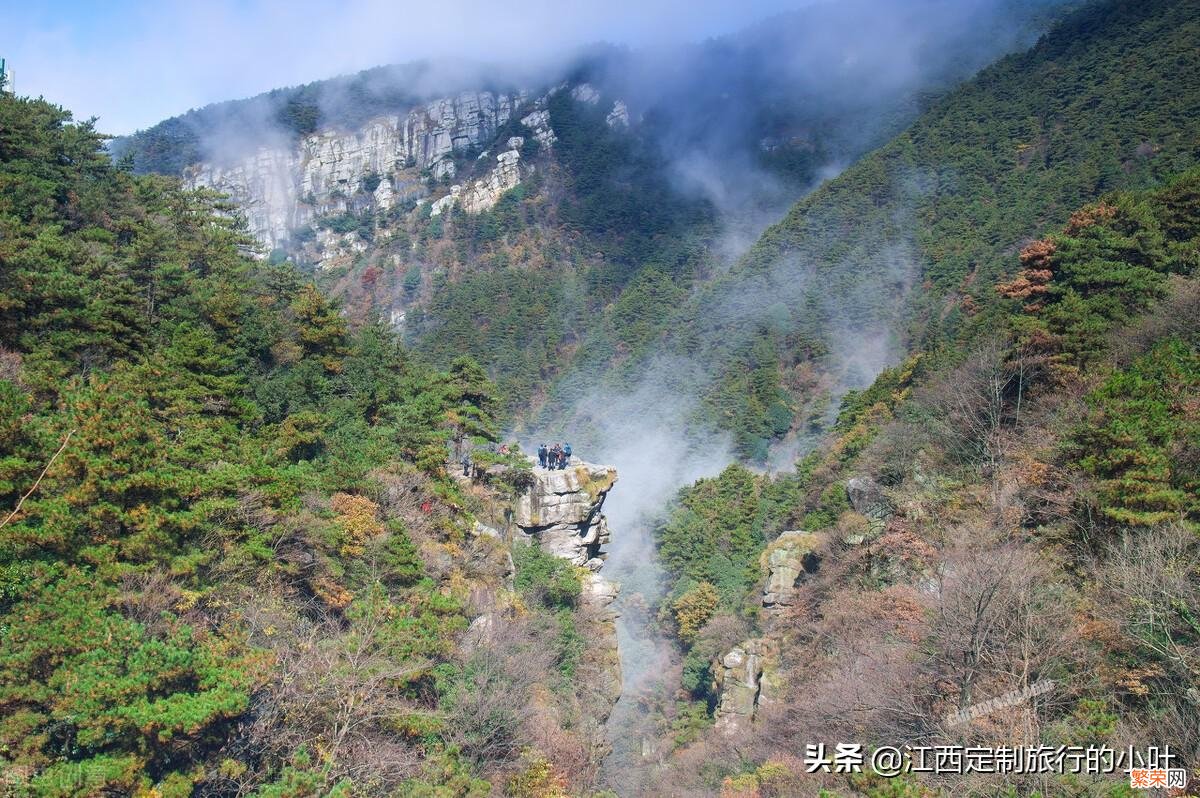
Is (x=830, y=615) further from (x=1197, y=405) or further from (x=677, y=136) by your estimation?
(x=677, y=136)

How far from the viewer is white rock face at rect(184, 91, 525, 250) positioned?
15150cm

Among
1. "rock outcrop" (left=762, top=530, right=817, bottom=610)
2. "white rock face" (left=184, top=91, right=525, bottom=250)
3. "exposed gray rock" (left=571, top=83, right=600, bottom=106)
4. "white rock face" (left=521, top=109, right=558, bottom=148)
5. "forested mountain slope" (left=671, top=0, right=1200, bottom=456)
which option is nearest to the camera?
"rock outcrop" (left=762, top=530, right=817, bottom=610)

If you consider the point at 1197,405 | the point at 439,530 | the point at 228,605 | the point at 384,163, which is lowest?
the point at 228,605

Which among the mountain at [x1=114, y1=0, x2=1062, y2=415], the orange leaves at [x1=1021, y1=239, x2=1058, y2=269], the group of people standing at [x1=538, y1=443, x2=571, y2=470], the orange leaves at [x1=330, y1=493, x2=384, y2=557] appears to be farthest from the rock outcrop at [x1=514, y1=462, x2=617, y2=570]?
the mountain at [x1=114, y1=0, x2=1062, y2=415]

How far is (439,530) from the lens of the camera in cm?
2553

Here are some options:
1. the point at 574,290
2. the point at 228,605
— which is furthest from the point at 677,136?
the point at 228,605

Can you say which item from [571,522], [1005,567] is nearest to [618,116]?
[571,522]

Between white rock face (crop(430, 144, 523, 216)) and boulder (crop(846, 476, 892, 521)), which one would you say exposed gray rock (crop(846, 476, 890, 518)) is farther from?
white rock face (crop(430, 144, 523, 216))

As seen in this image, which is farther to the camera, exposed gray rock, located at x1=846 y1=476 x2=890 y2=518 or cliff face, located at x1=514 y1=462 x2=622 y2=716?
cliff face, located at x1=514 y1=462 x2=622 y2=716

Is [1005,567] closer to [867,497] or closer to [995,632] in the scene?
[995,632]

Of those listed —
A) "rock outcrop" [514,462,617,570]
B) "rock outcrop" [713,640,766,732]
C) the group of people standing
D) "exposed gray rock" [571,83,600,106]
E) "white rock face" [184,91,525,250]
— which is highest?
"exposed gray rock" [571,83,600,106]

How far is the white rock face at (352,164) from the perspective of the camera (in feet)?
497

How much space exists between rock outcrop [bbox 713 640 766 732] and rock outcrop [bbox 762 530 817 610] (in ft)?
8.88

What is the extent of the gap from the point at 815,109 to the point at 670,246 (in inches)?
2345
